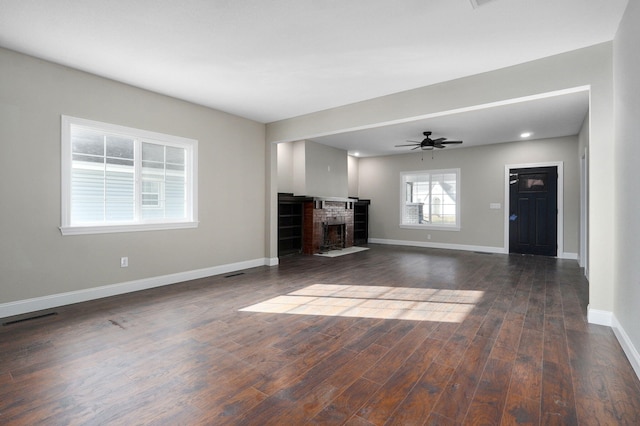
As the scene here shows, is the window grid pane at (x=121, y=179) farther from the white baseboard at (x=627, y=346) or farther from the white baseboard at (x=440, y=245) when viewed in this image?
the white baseboard at (x=440, y=245)

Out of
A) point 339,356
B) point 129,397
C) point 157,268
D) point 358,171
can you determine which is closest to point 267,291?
point 157,268

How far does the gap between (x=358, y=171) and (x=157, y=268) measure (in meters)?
6.93

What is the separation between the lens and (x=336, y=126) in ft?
16.8

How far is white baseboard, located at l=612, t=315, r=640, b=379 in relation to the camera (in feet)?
7.12

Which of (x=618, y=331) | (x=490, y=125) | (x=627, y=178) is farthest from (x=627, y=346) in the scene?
(x=490, y=125)

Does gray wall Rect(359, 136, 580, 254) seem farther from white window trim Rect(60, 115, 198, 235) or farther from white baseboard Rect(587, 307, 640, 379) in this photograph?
white window trim Rect(60, 115, 198, 235)

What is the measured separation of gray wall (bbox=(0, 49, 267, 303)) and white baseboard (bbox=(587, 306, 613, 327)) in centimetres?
482

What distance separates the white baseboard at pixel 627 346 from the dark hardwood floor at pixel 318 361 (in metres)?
0.06

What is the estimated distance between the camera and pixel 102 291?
3930mm

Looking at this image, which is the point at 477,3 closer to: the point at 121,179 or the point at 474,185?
the point at 121,179

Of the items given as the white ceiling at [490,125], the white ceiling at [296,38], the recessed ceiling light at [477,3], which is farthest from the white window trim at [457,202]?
the recessed ceiling light at [477,3]

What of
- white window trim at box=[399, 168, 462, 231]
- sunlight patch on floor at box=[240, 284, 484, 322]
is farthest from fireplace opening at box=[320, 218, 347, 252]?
sunlight patch on floor at box=[240, 284, 484, 322]

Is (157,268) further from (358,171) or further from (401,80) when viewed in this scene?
(358,171)

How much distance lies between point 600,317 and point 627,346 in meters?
0.76
